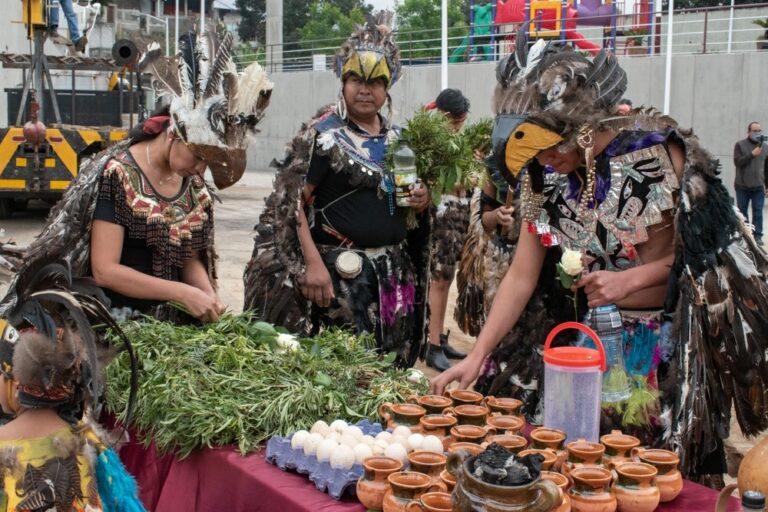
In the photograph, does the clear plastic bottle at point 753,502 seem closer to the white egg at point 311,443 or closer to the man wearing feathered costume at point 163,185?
the white egg at point 311,443

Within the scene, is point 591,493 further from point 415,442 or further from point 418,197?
point 418,197

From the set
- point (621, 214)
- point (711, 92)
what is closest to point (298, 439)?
point (621, 214)

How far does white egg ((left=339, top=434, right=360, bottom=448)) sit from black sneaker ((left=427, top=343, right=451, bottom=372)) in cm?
426

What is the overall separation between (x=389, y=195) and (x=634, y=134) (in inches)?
64.1

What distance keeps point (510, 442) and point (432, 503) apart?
1.37ft

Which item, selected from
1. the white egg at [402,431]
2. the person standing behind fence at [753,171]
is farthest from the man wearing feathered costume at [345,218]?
the person standing behind fence at [753,171]

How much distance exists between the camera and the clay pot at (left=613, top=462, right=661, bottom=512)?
231 cm

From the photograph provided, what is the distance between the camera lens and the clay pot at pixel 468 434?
2623 millimetres

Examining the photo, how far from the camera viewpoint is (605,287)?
10.4ft

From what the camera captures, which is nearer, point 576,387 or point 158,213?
point 576,387

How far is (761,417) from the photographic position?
315 centimetres

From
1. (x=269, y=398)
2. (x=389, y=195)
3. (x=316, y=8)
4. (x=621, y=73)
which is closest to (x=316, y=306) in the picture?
(x=389, y=195)

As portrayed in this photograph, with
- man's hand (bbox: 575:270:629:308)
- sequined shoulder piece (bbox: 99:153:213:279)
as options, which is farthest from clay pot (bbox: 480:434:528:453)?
sequined shoulder piece (bbox: 99:153:213:279)

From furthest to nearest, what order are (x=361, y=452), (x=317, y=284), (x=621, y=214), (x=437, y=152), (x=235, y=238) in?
(x=235, y=238) → (x=437, y=152) → (x=317, y=284) → (x=621, y=214) → (x=361, y=452)
